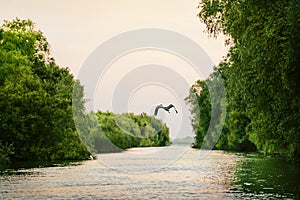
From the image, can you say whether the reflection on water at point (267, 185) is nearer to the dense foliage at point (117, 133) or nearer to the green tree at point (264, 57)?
the green tree at point (264, 57)

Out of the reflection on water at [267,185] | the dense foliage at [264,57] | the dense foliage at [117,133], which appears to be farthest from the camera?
the dense foliage at [117,133]

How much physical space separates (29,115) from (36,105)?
1.70 m

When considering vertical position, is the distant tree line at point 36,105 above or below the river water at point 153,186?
above

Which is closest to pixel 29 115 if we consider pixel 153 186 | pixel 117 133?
pixel 153 186

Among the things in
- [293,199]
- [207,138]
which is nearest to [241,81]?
[293,199]

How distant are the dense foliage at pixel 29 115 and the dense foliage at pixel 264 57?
22666mm

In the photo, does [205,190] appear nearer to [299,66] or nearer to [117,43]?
[299,66]

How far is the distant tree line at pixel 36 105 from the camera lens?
54969 millimetres

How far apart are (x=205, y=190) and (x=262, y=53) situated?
7284 millimetres

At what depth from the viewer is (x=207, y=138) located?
4385 inches

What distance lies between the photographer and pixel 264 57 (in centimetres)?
2842

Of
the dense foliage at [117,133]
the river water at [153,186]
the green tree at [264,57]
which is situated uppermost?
the dense foliage at [117,133]

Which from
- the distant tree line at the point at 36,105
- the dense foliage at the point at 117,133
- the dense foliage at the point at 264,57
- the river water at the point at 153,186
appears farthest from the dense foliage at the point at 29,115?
the dense foliage at the point at 264,57

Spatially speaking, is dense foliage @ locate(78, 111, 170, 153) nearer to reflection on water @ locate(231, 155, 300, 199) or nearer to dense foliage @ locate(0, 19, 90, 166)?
dense foliage @ locate(0, 19, 90, 166)
